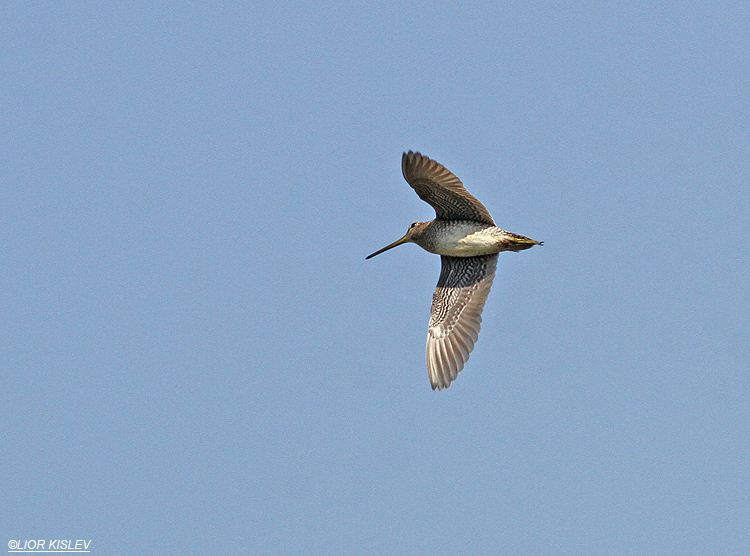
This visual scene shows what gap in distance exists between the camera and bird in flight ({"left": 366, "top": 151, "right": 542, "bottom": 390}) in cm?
1636

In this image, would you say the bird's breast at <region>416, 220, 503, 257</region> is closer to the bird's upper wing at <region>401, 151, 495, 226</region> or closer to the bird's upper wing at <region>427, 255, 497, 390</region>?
the bird's upper wing at <region>401, 151, 495, 226</region>

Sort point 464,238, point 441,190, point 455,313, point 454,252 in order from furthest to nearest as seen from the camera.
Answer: point 455,313 < point 454,252 < point 464,238 < point 441,190

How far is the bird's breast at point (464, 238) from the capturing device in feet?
55.3

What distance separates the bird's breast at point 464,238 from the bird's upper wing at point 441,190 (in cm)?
13

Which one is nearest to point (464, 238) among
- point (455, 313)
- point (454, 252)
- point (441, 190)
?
point (454, 252)

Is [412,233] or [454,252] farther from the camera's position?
[412,233]

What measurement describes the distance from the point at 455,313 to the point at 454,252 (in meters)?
1.11

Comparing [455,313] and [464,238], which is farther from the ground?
[464,238]

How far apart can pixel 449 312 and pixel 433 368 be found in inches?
48.0

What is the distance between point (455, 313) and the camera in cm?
1761

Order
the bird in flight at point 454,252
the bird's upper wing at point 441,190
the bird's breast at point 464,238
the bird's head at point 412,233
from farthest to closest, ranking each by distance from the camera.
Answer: the bird's head at point 412,233 < the bird's breast at point 464,238 < the bird in flight at point 454,252 < the bird's upper wing at point 441,190

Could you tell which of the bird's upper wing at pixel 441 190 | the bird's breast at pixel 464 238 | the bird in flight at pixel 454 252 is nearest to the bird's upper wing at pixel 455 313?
the bird in flight at pixel 454 252

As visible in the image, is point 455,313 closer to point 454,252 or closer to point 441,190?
point 454,252

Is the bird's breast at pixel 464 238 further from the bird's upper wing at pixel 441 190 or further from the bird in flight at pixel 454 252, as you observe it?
the bird's upper wing at pixel 441 190
